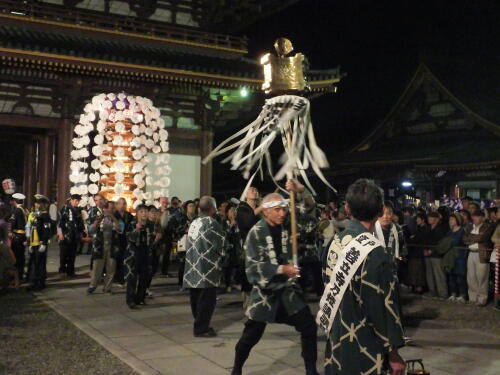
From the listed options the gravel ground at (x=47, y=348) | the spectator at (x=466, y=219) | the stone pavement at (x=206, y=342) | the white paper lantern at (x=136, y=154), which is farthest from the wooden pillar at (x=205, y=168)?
the gravel ground at (x=47, y=348)

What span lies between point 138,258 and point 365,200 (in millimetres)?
6438

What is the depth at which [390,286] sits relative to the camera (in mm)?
3092

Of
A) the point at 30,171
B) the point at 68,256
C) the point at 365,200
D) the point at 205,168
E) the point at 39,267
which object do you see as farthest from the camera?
the point at 30,171

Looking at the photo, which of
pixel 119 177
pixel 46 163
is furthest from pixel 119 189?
pixel 46 163

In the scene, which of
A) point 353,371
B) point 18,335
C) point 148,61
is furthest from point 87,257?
point 353,371

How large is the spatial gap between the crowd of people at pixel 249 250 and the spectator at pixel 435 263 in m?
0.02

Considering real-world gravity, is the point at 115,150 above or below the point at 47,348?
above

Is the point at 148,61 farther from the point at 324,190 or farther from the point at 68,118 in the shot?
the point at 324,190

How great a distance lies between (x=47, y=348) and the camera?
6.57m

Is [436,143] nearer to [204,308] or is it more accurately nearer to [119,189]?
[119,189]

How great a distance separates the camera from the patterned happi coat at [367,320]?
307cm

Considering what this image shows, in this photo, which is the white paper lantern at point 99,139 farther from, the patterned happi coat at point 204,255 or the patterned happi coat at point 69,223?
the patterned happi coat at point 204,255

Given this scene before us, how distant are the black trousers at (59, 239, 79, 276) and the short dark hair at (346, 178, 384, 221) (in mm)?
10164

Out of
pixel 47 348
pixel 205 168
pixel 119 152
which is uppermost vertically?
pixel 119 152
